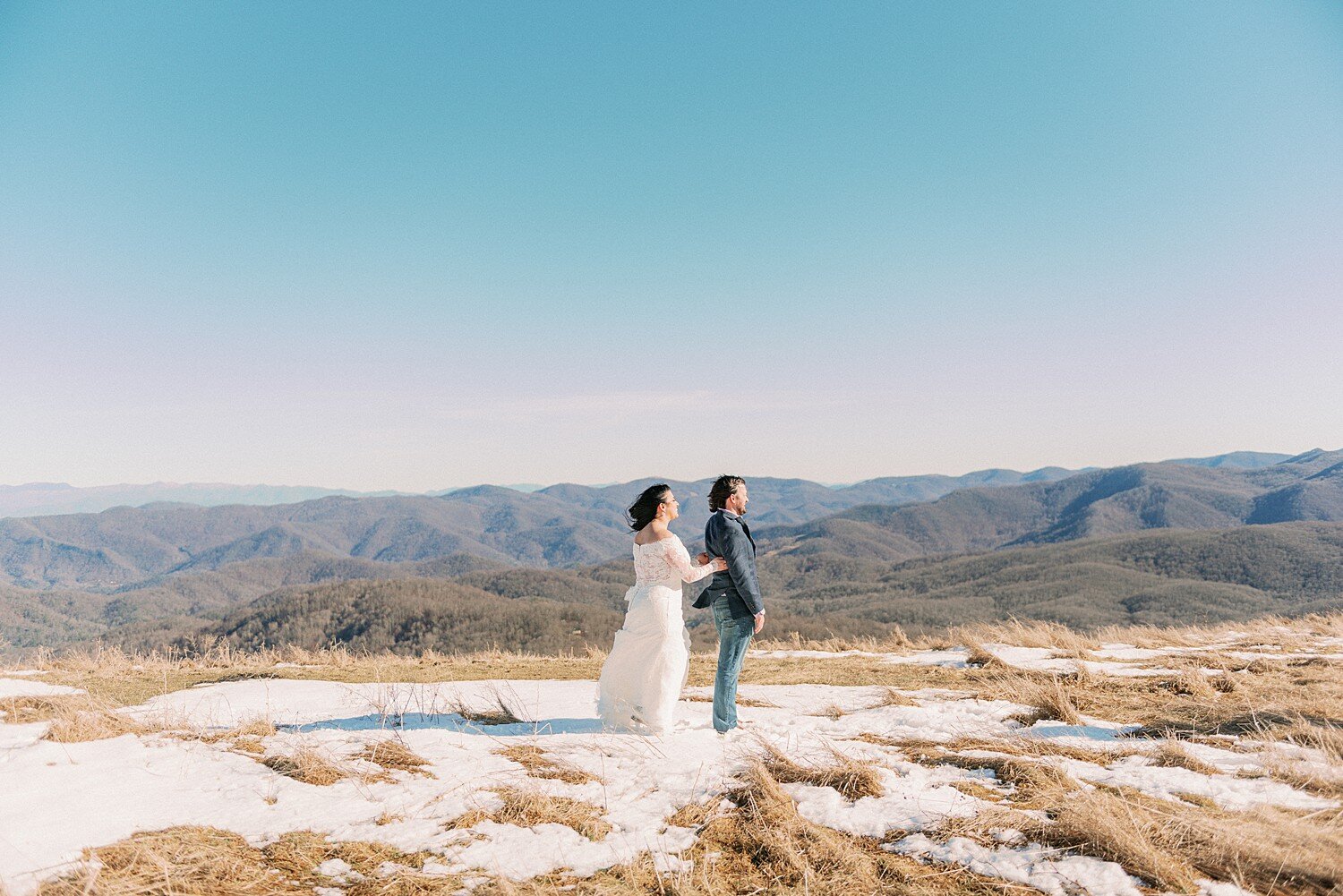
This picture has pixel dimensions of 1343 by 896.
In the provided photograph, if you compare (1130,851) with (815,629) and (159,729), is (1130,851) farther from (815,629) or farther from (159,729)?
(815,629)

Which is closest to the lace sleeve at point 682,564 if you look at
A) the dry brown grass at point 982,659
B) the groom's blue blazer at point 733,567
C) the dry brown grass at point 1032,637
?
the groom's blue blazer at point 733,567

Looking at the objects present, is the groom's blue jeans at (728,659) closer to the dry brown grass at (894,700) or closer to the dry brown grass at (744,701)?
the dry brown grass at (744,701)

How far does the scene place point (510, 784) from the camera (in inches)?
Result: 176

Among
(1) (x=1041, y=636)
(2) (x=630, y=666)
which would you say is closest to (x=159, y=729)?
(2) (x=630, y=666)

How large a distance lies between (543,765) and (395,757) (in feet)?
3.70

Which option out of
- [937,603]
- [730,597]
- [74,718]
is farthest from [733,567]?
[937,603]

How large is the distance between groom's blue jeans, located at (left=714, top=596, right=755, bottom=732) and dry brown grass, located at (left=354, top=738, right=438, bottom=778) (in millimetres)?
2581

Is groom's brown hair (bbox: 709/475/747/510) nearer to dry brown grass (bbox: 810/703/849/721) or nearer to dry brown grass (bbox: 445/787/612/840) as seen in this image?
dry brown grass (bbox: 810/703/849/721)

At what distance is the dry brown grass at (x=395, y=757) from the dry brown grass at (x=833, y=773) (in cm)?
249

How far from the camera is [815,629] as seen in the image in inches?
4894

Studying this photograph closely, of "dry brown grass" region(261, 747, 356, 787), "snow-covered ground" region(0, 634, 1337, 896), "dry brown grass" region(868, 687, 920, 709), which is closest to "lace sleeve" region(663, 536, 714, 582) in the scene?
"snow-covered ground" region(0, 634, 1337, 896)

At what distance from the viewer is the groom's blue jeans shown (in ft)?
20.2

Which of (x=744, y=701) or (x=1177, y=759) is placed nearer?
(x=1177, y=759)

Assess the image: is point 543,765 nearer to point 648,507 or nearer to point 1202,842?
point 648,507
